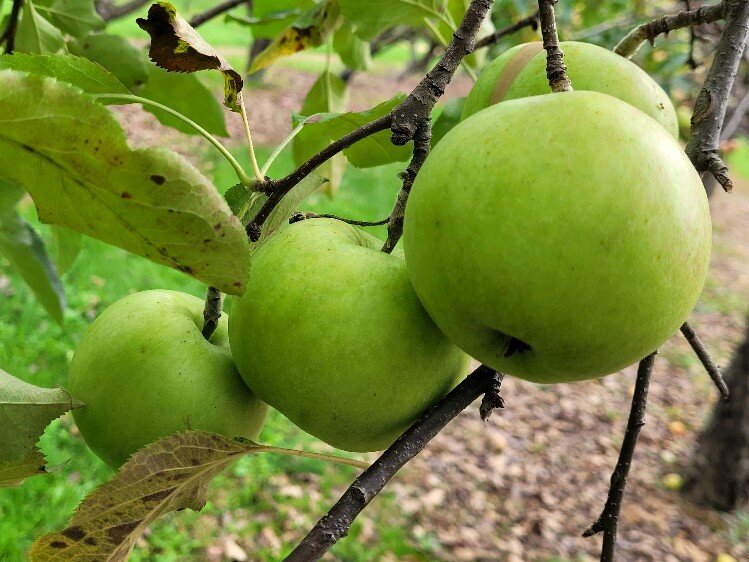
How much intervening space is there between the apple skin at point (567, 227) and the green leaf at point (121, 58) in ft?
3.36

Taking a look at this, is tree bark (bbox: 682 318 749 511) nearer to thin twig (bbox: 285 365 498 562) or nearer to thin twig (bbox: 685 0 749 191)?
thin twig (bbox: 685 0 749 191)

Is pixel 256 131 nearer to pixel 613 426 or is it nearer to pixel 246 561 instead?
pixel 613 426

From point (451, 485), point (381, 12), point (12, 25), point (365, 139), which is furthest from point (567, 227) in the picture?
point (451, 485)

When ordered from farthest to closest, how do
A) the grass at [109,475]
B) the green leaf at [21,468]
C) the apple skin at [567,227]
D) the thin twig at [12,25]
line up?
the grass at [109,475]
the thin twig at [12,25]
the green leaf at [21,468]
the apple skin at [567,227]

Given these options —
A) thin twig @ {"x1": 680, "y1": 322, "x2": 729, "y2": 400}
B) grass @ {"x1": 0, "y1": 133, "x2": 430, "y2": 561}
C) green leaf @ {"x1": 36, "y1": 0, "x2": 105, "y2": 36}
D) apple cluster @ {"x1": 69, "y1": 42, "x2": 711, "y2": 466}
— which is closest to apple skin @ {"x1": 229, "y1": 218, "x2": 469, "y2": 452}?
apple cluster @ {"x1": 69, "y1": 42, "x2": 711, "y2": 466}

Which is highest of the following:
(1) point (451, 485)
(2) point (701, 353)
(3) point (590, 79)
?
(3) point (590, 79)

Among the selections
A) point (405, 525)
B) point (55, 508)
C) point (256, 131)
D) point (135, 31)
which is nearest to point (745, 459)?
point (405, 525)

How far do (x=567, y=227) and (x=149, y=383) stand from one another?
541 millimetres

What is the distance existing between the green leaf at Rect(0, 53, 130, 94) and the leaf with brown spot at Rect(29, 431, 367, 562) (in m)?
0.46

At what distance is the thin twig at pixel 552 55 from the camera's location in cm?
70

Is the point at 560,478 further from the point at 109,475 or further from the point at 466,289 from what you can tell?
Result: the point at 466,289

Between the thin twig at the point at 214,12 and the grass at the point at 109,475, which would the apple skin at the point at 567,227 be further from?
the grass at the point at 109,475

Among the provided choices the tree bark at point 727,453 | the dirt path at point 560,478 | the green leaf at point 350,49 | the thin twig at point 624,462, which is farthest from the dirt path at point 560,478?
the thin twig at point 624,462

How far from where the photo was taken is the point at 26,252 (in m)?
1.18
